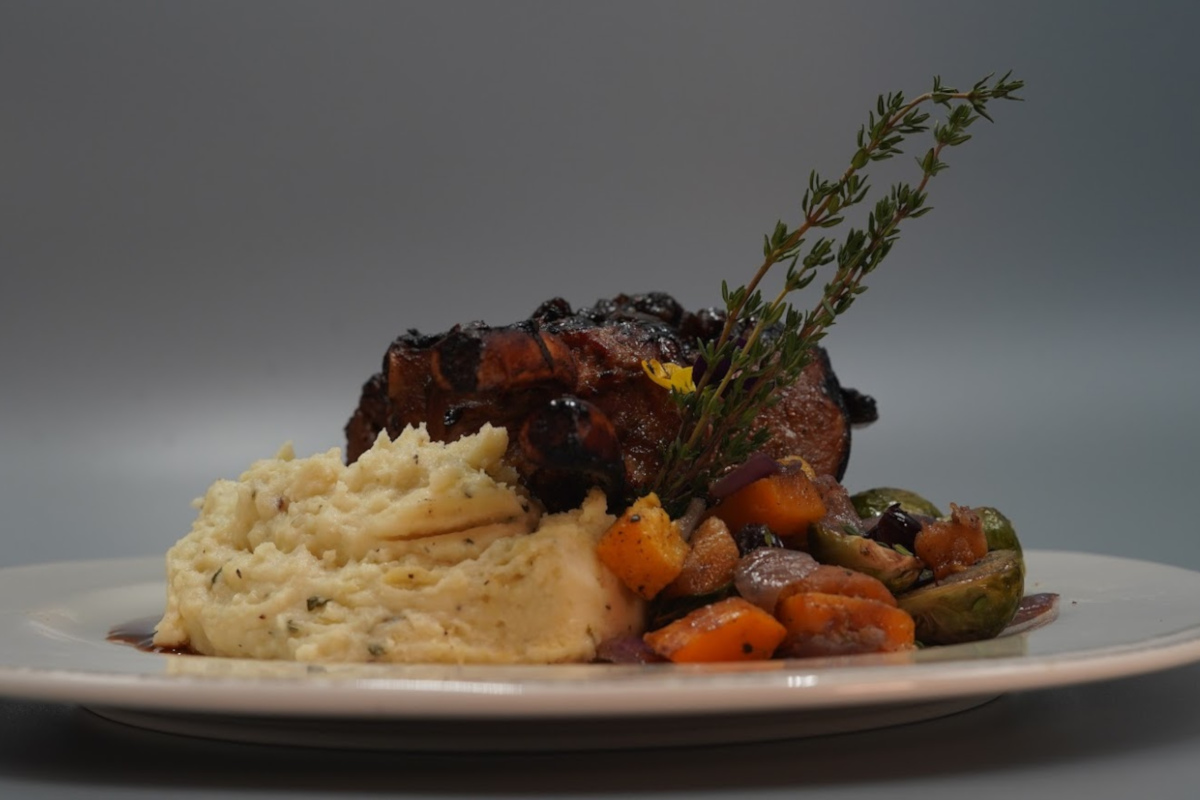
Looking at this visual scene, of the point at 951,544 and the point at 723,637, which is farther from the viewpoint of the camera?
the point at 951,544

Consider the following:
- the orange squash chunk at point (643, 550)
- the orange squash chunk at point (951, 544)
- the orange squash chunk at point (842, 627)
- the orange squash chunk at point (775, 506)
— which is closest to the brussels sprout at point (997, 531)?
the orange squash chunk at point (951, 544)

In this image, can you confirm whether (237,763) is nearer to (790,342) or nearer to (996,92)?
(790,342)

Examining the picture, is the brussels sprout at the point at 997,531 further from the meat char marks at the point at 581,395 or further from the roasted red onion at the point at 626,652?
the roasted red onion at the point at 626,652

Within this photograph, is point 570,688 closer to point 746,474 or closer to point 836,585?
point 836,585

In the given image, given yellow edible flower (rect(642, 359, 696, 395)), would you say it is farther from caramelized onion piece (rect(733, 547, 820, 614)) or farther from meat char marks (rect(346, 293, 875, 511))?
caramelized onion piece (rect(733, 547, 820, 614))

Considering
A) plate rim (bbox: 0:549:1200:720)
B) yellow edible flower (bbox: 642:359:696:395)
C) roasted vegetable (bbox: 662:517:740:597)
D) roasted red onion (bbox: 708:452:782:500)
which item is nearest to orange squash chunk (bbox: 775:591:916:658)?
roasted vegetable (bbox: 662:517:740:597)

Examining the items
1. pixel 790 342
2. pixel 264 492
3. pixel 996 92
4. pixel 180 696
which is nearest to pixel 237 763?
pixel 180 696

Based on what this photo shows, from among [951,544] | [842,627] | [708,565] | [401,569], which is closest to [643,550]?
[708,565]
